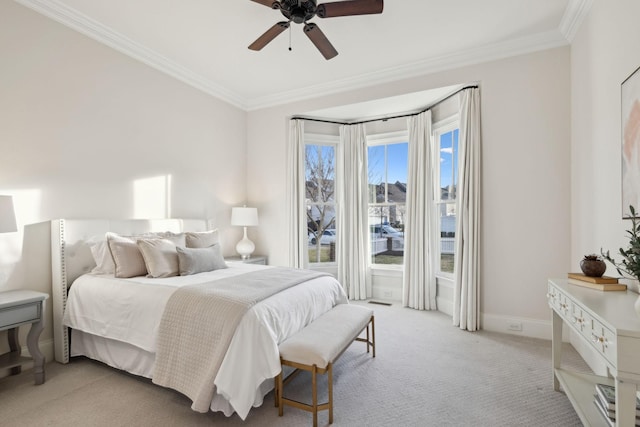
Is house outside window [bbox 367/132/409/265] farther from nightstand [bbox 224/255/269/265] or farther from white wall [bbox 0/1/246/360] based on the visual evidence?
white wall [bbox 0/1/246/360]

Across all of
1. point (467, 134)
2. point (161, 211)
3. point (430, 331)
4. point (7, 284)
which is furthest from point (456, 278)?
point (7, 284)

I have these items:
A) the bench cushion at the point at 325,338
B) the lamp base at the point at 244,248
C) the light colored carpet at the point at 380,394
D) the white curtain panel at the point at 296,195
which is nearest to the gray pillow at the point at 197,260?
the light colored carpet at the point at 380,394

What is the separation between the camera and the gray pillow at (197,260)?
296 cm

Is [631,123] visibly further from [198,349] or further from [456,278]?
[198,349]

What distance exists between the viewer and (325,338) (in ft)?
7.08

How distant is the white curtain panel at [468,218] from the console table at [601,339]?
1.23 meters

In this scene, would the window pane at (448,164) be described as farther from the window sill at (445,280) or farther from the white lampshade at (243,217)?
the white lampshade at (243,217)

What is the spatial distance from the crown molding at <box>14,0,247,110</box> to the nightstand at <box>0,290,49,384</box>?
2414mm

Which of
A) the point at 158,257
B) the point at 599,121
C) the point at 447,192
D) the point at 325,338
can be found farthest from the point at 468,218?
the point at 158,257

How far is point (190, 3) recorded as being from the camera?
2.77 meters

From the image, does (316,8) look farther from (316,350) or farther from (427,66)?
(316,350)

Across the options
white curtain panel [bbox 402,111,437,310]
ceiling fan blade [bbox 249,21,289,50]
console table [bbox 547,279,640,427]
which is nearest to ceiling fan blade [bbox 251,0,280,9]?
ceiling fan blade [bbox 249,21,289,50]

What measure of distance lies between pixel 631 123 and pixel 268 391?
294 cm

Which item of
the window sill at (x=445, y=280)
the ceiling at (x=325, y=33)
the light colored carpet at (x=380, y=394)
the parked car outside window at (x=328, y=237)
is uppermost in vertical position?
the ceiling at (x=325, y=33)
